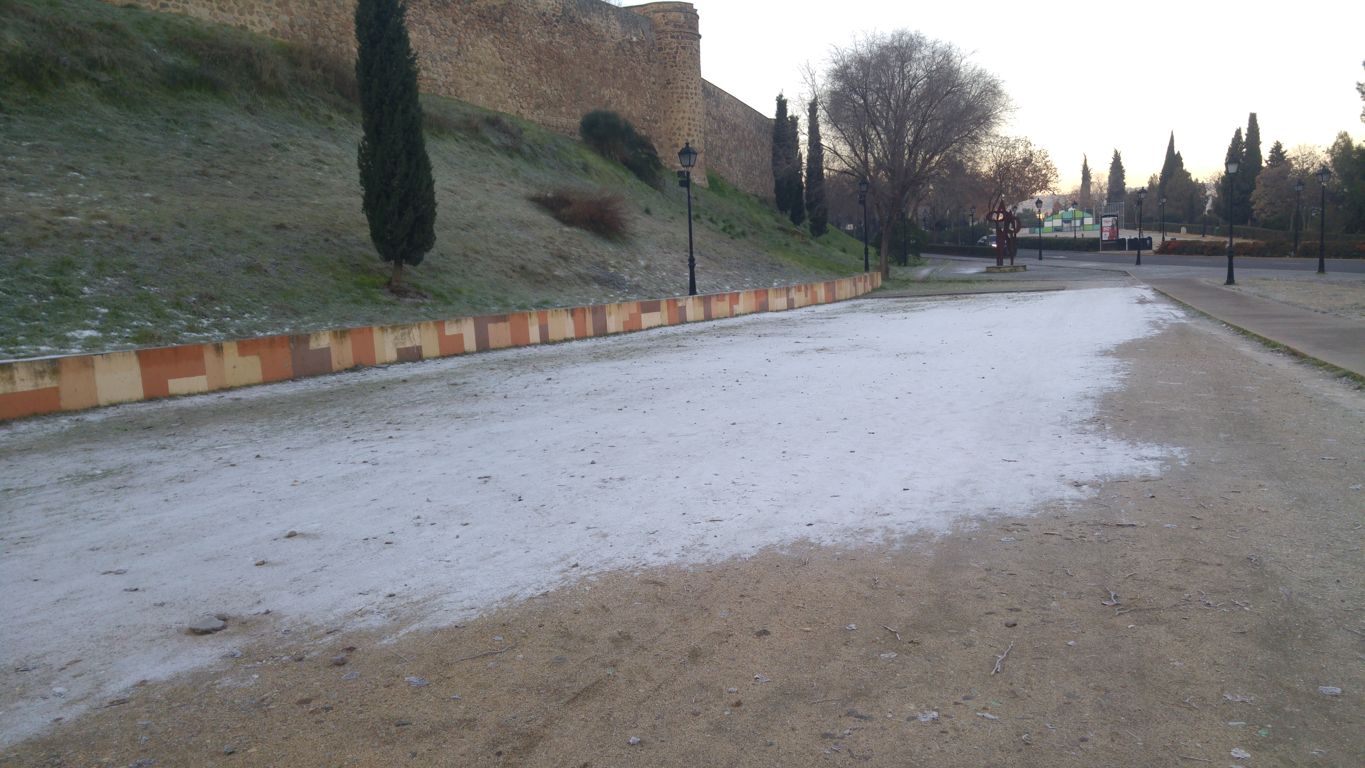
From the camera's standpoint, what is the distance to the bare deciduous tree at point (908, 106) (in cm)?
4509

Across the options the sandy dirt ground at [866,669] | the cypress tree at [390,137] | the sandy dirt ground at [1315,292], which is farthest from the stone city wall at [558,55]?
the sandy dirt ground at [1315,292]

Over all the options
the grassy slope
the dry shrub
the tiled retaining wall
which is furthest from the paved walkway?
the dry shrub

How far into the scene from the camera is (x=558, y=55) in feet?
138

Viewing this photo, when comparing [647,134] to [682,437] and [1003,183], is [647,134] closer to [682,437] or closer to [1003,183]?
[1003,183]

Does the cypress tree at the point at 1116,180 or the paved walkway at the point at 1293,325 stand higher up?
the cypress tree at the point at 1116,180

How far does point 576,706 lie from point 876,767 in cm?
111

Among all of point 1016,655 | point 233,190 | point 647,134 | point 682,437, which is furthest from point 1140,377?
point 647,134

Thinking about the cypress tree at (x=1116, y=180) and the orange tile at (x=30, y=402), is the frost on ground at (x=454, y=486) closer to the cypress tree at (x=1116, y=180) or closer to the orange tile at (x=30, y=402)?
the orange tile at (x=30, y=402)

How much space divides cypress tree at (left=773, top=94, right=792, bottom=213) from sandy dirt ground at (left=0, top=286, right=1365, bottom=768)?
56985 millimetres

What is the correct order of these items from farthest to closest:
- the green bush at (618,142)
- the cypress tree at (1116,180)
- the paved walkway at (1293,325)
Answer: the cypress tree at (1116,180)
the green bush at (618,142)
the paved walkway at (1293,325)

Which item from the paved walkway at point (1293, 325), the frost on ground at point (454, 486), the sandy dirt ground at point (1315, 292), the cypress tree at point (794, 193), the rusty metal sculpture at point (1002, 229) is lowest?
the sandy dirt ground at point (1315, 292)

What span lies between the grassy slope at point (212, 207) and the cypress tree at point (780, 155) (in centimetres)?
3114

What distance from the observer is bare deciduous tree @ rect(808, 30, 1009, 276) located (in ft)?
148

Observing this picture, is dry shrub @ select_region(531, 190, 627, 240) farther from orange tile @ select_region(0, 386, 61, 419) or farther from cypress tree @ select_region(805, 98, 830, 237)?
cypress tree @ select_region(805, 98, 830, 237)
